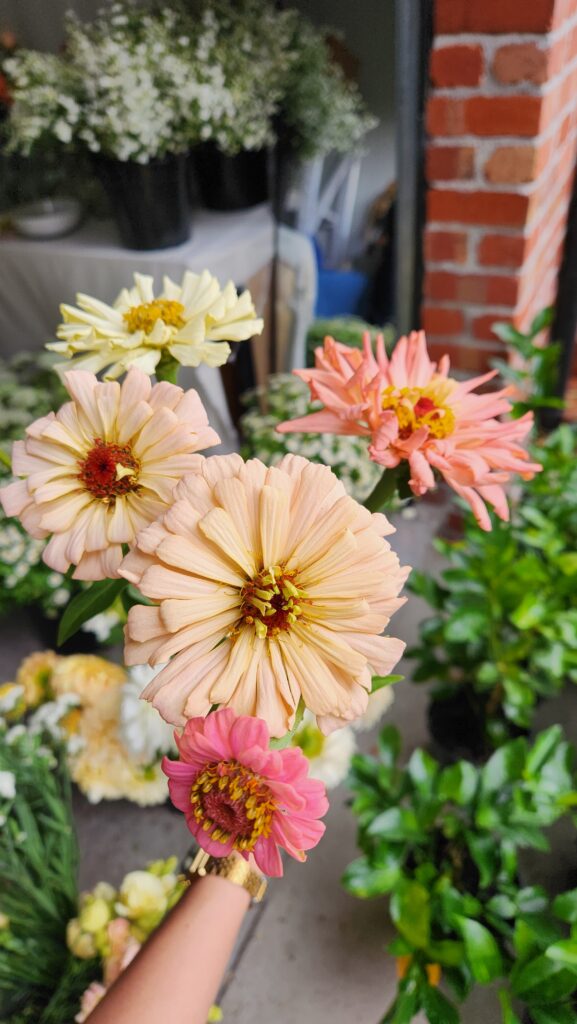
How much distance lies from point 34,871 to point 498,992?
43 cm

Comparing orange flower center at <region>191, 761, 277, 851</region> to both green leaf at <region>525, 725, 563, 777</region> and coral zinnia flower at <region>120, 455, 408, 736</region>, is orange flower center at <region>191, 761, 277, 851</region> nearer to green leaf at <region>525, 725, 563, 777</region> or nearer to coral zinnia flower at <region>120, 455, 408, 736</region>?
coral zinnia flower at <region>120, 455, 408, 736</region>

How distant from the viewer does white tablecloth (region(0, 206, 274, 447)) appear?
918 mm

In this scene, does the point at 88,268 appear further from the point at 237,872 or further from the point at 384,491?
the point at 237,872

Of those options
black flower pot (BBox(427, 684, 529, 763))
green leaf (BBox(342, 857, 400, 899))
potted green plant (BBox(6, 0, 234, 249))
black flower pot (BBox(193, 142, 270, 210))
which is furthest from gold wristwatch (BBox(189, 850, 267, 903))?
black flower pot (BBox(193, 142, 270, 210))

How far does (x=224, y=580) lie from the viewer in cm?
30

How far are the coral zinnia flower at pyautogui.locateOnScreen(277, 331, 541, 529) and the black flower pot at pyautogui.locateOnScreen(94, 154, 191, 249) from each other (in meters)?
0.55

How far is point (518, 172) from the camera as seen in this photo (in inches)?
37.6

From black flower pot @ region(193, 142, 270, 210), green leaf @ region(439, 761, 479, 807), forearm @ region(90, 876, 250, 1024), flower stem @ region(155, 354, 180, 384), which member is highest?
black flower pot @ region(193, 142, 270, 210)

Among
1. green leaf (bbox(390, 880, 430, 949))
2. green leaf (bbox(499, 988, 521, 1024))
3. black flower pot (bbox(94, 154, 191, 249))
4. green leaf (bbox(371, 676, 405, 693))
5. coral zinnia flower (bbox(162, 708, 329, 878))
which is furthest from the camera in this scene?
black flower pot (bbox(94, 154, 191, 249))

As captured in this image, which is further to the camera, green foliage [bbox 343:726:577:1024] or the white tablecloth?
the white tablecloth

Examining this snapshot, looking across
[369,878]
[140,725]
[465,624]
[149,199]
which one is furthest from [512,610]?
[149,199]

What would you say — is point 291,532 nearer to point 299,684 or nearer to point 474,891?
point 299,684

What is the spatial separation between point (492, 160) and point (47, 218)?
0.63 meters

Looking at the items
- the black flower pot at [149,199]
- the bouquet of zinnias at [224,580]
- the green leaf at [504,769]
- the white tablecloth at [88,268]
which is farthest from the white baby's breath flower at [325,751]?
the black flower pot at [149,199]
